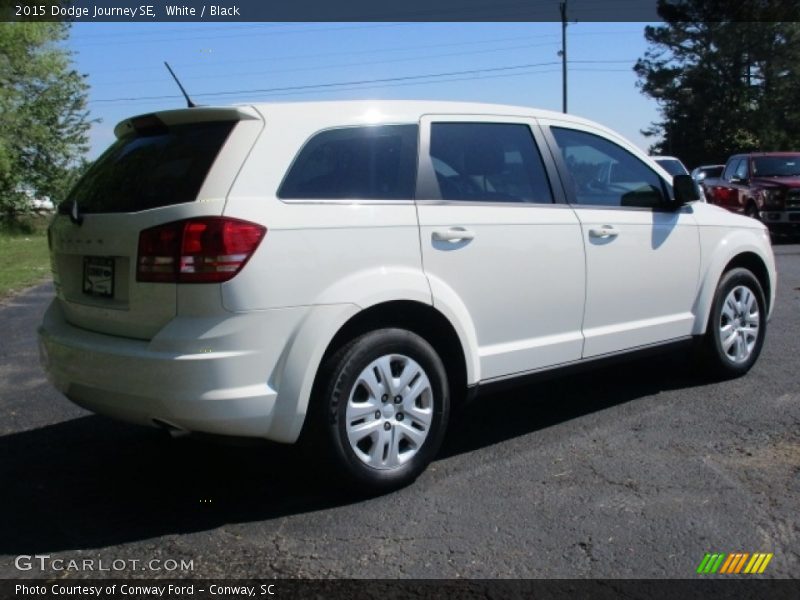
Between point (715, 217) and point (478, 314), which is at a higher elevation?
point (715, 217)

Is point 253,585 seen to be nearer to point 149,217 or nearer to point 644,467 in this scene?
point 149,217

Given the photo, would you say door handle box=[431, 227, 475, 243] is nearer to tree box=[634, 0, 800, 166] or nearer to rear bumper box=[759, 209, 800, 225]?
rear bumper box=[759, 209, 800, 225]

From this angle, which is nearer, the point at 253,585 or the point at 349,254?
the point at 253,585

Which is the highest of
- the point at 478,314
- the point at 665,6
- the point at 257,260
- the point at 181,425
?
the point at 665,6

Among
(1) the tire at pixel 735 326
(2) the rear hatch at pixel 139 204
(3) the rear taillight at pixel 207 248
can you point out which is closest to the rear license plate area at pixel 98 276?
(2) the rear hatch at pixel 139 204

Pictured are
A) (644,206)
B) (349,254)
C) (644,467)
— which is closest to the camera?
(349,254)

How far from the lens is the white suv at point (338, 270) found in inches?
134

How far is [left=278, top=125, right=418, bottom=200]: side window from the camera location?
3.69 m

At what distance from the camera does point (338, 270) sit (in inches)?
143

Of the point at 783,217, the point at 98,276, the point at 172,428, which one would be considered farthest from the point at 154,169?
the point at 783,217

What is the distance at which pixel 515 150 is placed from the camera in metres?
4.57

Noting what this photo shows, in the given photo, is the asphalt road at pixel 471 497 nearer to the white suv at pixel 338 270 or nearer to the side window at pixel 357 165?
the white suv at pixel 338 270

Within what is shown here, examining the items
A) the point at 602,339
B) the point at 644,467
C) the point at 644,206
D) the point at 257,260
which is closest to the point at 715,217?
the point at 644,206

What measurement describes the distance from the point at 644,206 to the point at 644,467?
1788mm
